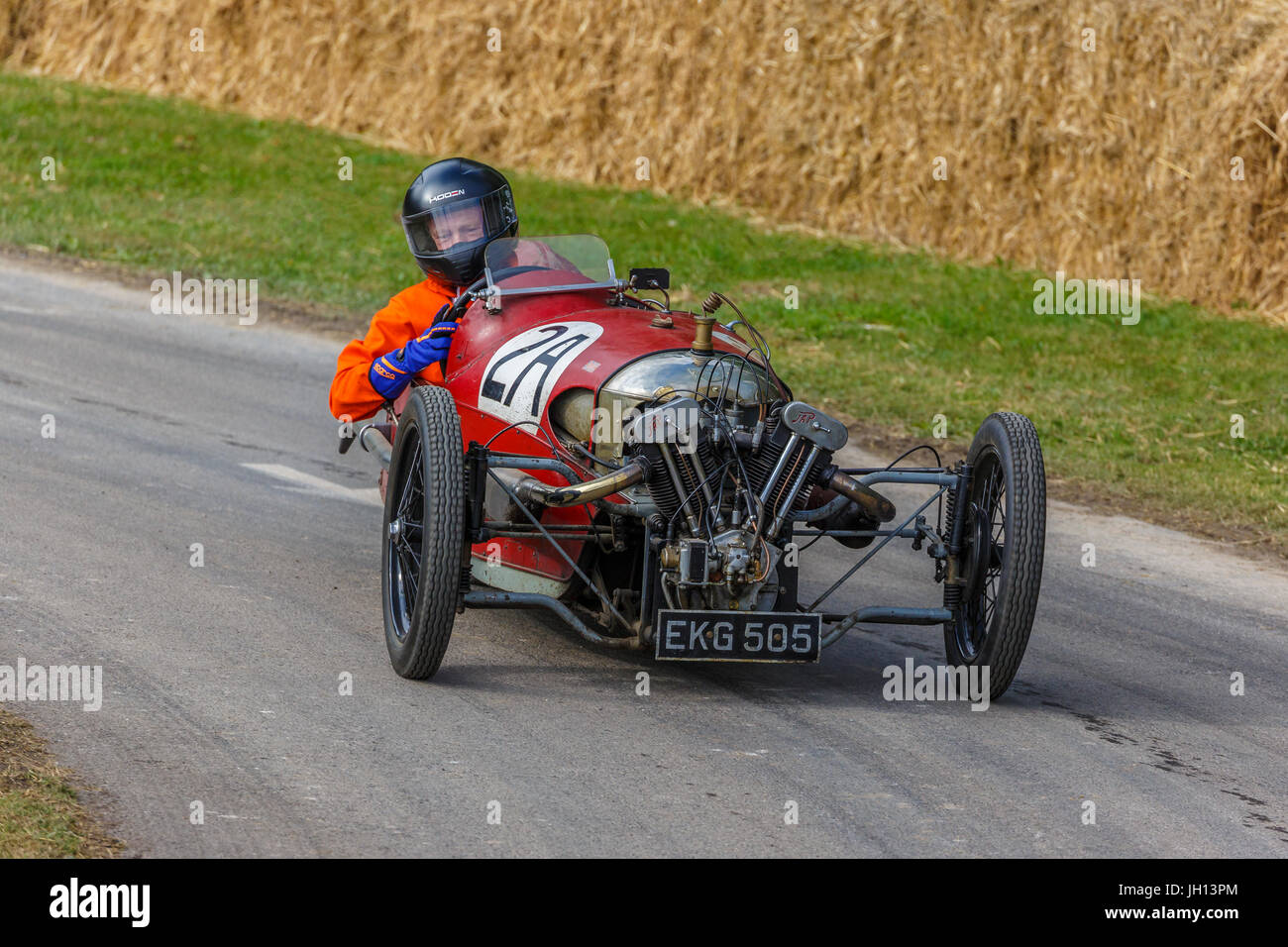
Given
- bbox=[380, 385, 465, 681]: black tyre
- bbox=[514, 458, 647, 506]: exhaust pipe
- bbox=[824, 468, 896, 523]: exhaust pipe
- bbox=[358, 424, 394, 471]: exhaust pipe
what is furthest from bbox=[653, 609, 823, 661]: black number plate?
bbox=[358, 424, 394, 471]: exhaust pipe

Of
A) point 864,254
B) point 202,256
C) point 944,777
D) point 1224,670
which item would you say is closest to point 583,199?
point 864,254

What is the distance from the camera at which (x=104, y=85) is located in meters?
21.5

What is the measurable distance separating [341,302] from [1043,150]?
6919 millimetres

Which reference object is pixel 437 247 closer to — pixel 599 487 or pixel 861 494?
pixel 599 487

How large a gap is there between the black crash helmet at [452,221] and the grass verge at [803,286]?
383 cm

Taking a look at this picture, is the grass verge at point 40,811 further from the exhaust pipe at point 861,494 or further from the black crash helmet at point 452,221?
the black crash helmet at point 452,221

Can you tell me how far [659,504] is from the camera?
585cm

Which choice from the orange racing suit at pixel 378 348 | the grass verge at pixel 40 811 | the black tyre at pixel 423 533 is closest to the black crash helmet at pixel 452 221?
the orange racing suit at pixel 378 348

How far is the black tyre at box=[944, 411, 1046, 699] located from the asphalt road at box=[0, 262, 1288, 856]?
27cm

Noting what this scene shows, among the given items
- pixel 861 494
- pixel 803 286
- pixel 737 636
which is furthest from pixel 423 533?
pixel 803 286

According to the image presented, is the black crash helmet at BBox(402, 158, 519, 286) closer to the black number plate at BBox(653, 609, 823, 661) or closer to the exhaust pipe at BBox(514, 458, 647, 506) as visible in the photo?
the exhaust pipe at BBox(514, 458, 647, 506)

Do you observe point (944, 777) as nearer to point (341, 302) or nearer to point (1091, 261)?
point (341, 302)

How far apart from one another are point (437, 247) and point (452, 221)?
13 centimetres

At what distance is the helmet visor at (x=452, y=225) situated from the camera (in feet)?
24.4
